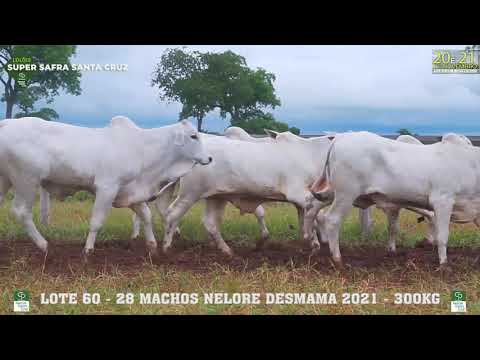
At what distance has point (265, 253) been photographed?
706cm

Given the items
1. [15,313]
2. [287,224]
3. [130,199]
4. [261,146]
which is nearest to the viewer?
[15,313]

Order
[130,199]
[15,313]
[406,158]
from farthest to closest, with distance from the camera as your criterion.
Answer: [130,199] → [406,158] → [15,313]

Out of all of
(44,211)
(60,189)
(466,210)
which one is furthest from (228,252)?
(44,211)

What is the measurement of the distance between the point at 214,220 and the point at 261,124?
1.14 metres

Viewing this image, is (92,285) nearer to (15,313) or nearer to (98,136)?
(15,313)

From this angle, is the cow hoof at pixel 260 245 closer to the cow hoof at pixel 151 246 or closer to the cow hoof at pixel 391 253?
the cow hoof at pixel 151 246

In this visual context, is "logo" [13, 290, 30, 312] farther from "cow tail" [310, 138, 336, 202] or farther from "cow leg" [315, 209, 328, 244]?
"cow leg" [315, 209, 328, 244]

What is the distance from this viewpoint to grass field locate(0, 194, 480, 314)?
5.00 meters

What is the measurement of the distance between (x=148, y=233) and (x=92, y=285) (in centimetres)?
159

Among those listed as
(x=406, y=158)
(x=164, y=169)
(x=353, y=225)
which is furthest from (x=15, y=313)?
(x=353, y=225)

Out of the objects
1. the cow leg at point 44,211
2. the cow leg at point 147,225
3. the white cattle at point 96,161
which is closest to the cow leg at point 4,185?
the white cattle at point 96,161

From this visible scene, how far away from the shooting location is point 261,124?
23.2 feet

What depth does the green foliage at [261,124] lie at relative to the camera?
679 cm

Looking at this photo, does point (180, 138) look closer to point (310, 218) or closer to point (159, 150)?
point (159, 150)
